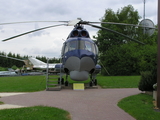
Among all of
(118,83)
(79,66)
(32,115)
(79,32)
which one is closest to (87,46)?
(79,32)

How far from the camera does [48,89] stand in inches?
543

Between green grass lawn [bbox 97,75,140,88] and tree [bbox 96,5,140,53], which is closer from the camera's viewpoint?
green grass lawn [bbox 97,75,140,88]

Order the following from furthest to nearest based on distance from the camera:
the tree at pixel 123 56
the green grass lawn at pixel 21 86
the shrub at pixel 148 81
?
the tree at pixel 123 56, the green grass lawn at pixel 21 86, the shrub at pixel 148 81

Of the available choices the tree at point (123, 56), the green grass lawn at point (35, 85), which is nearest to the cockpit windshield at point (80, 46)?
the green grass lawn at point (35, 85)

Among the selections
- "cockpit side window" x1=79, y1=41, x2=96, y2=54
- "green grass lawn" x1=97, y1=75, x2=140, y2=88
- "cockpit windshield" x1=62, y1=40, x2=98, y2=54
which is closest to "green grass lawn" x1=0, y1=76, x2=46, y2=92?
"cockpit windshield" x1=62, y1=40, x2=98, y2=54

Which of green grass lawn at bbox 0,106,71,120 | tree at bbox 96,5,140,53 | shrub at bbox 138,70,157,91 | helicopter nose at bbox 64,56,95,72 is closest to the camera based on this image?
green grass lawn at bbox 0,106,71,120

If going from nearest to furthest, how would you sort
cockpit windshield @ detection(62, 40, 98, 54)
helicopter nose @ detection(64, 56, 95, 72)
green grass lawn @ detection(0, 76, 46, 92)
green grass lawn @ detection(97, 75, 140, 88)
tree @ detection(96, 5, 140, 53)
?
helicopter nose @ detection(64, 56, 95, 72), cockpit windshield @ detection(62, 40, 98, 54), green grass lawn @ detection(0, 76, 46, 92), green grass lawn @ detection(97, 75, 140, 88), tree @ detection(96, 5, 140, 53)

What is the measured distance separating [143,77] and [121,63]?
24583mm

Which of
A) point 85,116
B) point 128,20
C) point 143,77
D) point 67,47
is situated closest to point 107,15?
point 128,20

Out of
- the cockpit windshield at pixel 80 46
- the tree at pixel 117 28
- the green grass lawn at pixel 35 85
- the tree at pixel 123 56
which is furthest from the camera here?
the tree at pixel 117 28

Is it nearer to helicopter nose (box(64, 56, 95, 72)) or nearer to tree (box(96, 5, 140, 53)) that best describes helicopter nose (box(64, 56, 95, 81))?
helicopter nose (box(64, 56, 95, 72))

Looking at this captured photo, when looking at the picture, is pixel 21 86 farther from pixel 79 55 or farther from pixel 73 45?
pixel 79 55

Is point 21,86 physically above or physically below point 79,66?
below

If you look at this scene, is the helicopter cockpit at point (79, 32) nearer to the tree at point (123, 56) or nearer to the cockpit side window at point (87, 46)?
the cockpit side window at point (87, 46)
